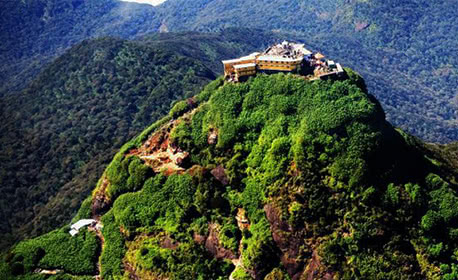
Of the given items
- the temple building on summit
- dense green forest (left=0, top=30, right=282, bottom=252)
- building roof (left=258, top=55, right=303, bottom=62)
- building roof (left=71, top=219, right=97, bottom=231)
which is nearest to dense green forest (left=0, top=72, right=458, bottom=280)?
building roof (left=71, top=219, right=97, bottom=231)

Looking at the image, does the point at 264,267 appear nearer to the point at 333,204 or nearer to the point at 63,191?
the point at 333,204

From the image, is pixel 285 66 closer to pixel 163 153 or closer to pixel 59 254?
pixel 163 153

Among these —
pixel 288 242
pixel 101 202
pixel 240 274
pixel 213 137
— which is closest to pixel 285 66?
pixel 213 137

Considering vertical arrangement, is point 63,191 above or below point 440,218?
below

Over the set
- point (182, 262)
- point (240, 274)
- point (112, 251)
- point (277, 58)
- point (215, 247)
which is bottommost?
point (112, 251)

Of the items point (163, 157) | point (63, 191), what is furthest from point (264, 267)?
point (63, 191)

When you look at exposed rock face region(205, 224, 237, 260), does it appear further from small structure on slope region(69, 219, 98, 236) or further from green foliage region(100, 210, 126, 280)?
small structure on slope region(69, 219, 98, 236)

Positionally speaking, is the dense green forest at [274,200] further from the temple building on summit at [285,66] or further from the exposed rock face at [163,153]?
the temple building on summit at [285,66]
